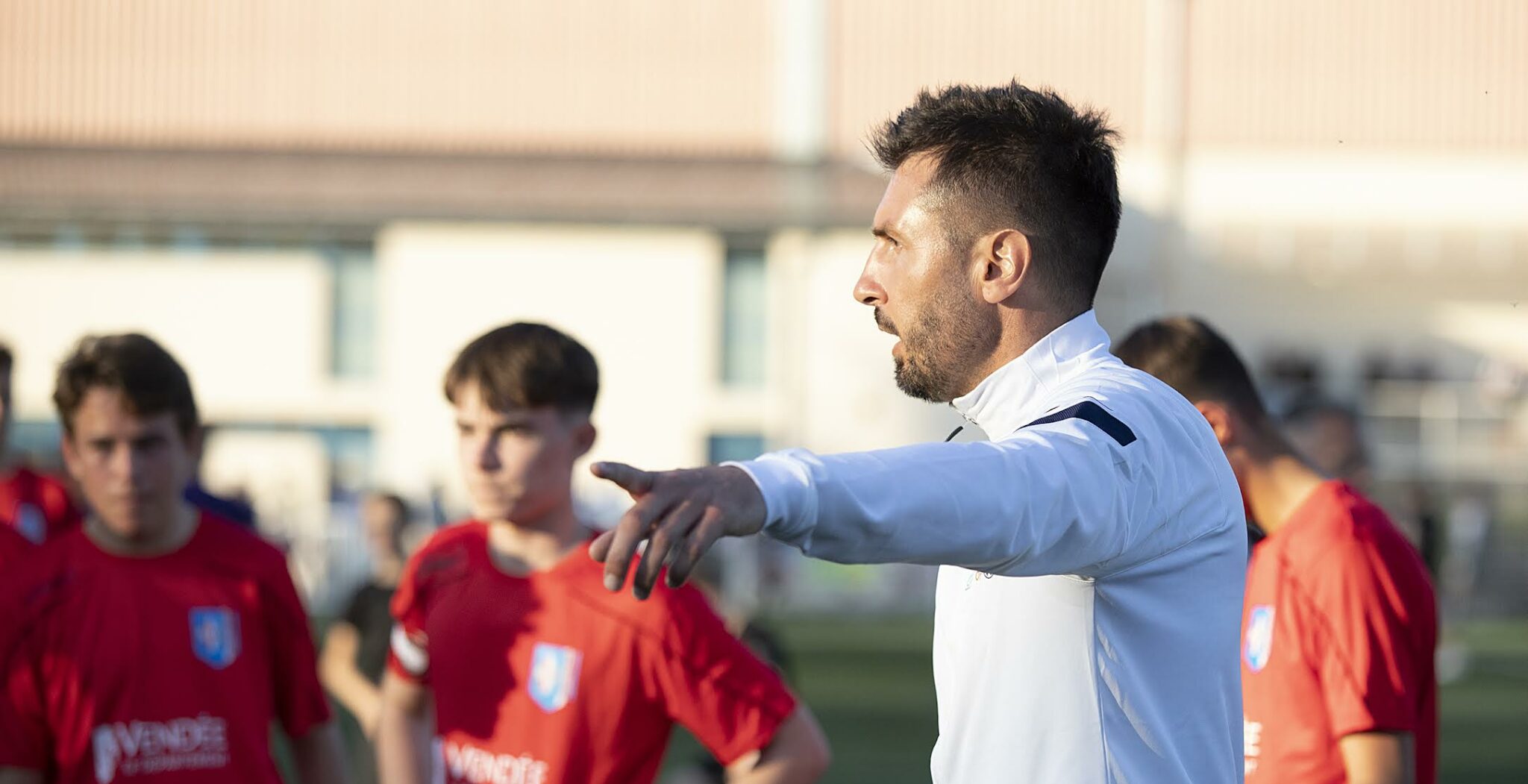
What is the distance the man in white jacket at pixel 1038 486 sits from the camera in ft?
6.37

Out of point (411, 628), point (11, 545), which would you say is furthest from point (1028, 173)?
point (11, 545)

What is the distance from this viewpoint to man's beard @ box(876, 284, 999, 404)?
7.79ft

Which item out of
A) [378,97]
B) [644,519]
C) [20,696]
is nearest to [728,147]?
[378,97]

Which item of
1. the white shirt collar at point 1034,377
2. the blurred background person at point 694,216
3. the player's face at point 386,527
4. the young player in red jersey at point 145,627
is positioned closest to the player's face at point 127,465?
the young player in red jersey at point 145,627

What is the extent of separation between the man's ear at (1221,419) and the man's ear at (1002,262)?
1633 mm

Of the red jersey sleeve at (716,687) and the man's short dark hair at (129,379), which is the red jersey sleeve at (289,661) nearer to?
the man's short dark hair at (129,379)

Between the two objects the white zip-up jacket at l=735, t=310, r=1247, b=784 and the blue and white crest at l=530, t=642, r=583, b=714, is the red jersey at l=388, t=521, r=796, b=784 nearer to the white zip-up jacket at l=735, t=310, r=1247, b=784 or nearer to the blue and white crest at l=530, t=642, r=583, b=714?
the blue and white crest at l=530, t=642, r=583, b=714

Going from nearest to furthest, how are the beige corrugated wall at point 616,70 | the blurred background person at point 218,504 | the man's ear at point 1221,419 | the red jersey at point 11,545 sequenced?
the man's ear at point 1221,419 → the red jersey at point 11,545 → the blurred background person at point 218,504 → the beige corrugated wall at point 616,70

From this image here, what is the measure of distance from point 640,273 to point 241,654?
90.2 ft

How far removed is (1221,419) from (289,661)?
2356 millimetres

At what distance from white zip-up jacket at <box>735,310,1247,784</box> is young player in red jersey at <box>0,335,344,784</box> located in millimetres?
2336

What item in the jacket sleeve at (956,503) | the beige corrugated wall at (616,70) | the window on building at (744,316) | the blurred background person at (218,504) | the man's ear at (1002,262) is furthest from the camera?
the beige corrugated wall at (616,70)

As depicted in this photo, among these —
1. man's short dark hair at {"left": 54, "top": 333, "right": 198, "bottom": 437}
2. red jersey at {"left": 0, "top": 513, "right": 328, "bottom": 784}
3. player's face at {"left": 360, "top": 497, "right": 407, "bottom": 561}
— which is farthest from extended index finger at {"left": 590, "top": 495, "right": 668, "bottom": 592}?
player's face at {"left": 360, "top": 497, "right": 407, "bottom": 561}

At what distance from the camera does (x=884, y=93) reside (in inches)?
1406
